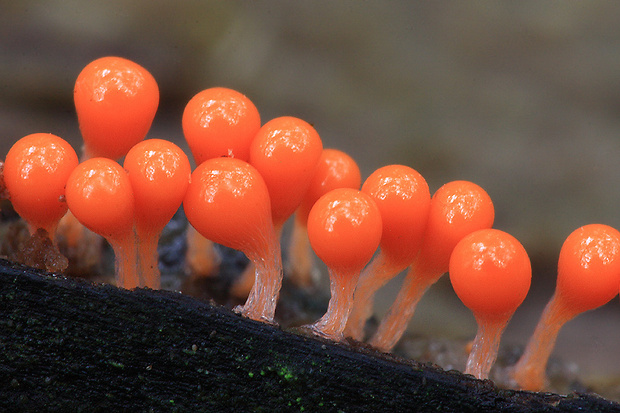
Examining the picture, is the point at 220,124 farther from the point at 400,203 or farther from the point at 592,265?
the point at 592,265

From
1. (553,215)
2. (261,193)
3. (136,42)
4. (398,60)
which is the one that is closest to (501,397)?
(261,193)

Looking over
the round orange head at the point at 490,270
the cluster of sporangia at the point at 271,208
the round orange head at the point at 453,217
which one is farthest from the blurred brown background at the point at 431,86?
the round orange head at the point at 490,270

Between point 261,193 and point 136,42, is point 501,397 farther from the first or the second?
point 136,42

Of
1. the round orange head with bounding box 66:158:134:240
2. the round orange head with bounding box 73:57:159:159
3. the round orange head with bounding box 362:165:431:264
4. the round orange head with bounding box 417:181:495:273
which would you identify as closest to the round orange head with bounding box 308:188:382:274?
the round orange head with bounding box 362:165:431:264

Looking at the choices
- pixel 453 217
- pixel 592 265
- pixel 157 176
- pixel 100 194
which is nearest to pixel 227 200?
pixel 157 176

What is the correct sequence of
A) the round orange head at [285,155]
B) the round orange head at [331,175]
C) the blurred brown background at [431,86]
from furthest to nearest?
the blurred brown background at [431,86]
the round orange head at [331,175]
the round orange head at [285,155]

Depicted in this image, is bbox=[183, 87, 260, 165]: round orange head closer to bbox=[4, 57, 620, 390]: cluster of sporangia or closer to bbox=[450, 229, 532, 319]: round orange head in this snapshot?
bbox=[4, 57, 620, 390]: cluster of sporangia

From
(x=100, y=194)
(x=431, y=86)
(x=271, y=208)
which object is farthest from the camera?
(x=431, y=86)

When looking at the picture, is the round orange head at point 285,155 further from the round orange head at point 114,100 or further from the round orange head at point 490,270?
Result: the round orange head at point 490,270
